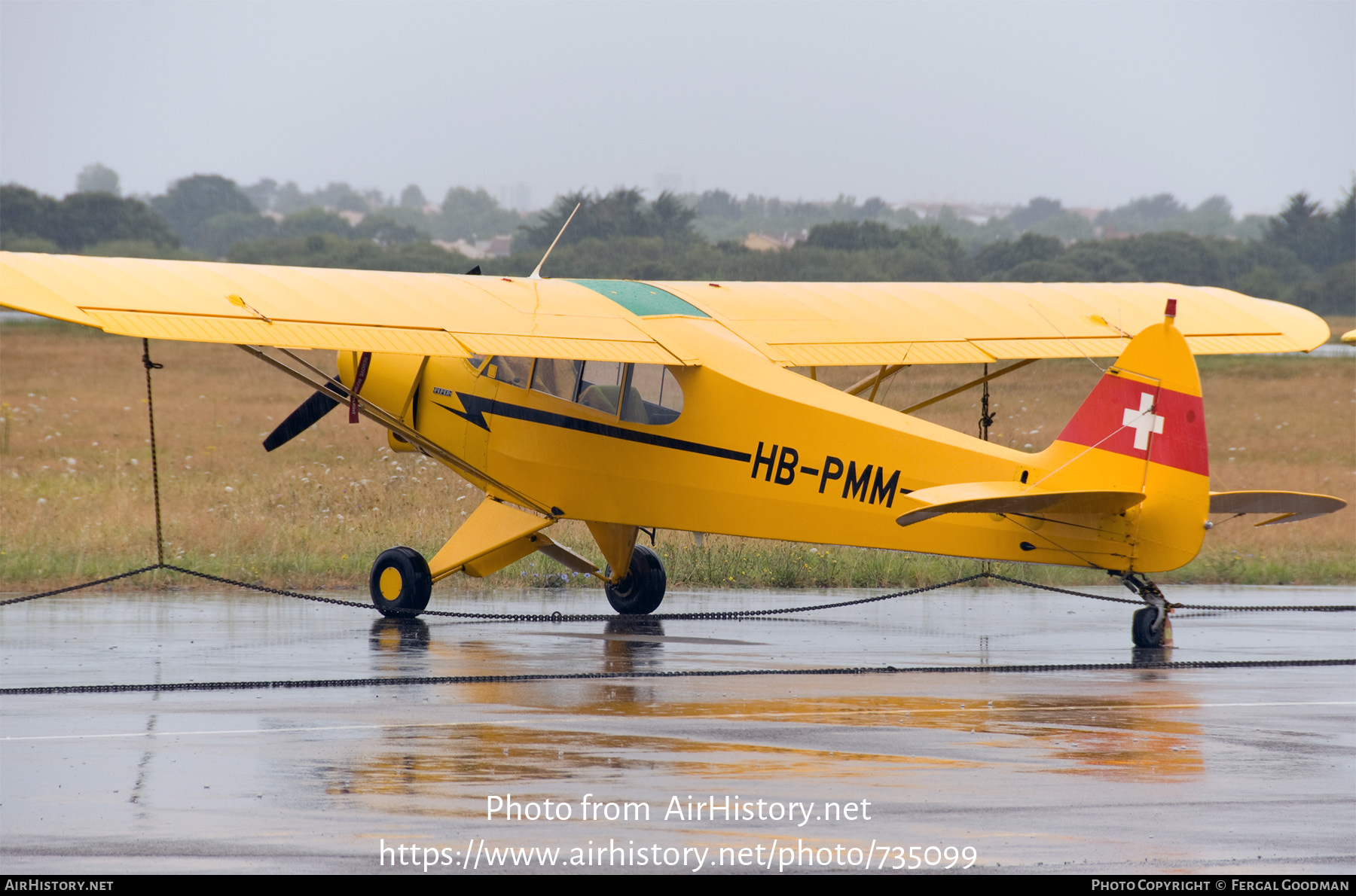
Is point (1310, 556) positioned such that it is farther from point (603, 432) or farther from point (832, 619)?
point (603, 432)

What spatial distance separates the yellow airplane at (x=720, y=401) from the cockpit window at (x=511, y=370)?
2 centimetres

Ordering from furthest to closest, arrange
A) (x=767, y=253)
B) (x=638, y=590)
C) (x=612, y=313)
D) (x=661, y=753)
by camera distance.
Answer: (x=767, y=253)
(x=638, y=590)
(x=612, y=313)
(x=661, y=753)

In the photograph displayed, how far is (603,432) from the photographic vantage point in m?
13.1

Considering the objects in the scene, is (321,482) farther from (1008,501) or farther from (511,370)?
(1008,501)

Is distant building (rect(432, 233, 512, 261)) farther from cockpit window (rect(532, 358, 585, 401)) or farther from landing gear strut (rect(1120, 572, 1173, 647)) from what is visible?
landing gear strut (rect(1120, 572, 1173, 647))

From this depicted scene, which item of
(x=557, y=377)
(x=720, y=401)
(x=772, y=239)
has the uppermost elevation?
(x=772, y=239)

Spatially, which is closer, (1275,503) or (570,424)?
(1275,503)

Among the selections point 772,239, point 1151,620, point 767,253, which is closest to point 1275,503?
point 1151,620

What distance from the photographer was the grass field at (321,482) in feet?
54.8

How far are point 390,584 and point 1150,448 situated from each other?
19.9 ft

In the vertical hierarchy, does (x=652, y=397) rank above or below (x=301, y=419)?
above

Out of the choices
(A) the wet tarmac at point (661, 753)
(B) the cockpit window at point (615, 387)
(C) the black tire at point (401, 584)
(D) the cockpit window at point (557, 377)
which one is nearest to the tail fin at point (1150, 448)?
(A) the wet tarmac at point (661, 753)

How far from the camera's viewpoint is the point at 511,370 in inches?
540
